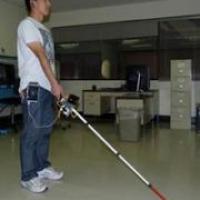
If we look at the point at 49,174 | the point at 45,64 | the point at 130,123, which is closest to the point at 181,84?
the point at 130,123

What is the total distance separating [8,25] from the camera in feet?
24.2

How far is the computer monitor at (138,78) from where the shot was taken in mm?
6629

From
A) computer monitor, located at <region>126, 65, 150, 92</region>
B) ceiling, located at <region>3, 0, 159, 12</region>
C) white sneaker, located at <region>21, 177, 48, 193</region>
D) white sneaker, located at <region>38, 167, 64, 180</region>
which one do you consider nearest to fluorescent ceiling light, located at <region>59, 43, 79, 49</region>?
ceiling, located at <region>3, 0, 159, 12</region>

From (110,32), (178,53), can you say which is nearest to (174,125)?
(178,53)

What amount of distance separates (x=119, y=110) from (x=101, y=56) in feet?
9.63

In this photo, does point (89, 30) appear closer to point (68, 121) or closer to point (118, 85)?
point (118, 85)

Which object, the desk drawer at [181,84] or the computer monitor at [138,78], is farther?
the computer monitor at [138,78]

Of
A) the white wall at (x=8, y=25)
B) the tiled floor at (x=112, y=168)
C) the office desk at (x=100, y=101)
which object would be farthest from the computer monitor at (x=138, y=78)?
the white wall at (x=8, y=25)

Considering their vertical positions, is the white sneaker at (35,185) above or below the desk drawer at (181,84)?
below

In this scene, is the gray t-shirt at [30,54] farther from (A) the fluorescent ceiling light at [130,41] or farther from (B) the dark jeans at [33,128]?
(A) the fluorescent ceiling light at [130,41]

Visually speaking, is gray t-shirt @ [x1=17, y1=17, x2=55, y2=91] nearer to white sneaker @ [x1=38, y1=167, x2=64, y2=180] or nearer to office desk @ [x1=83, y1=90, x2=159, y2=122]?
white sneaker @ [x1=38, y1=167, x2=64, y2=180]

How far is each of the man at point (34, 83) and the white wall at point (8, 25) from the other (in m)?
4.48

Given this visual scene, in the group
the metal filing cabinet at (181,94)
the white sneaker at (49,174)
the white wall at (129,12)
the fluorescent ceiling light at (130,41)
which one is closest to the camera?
the white sneaker at (49,174)

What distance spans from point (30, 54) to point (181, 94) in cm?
429
